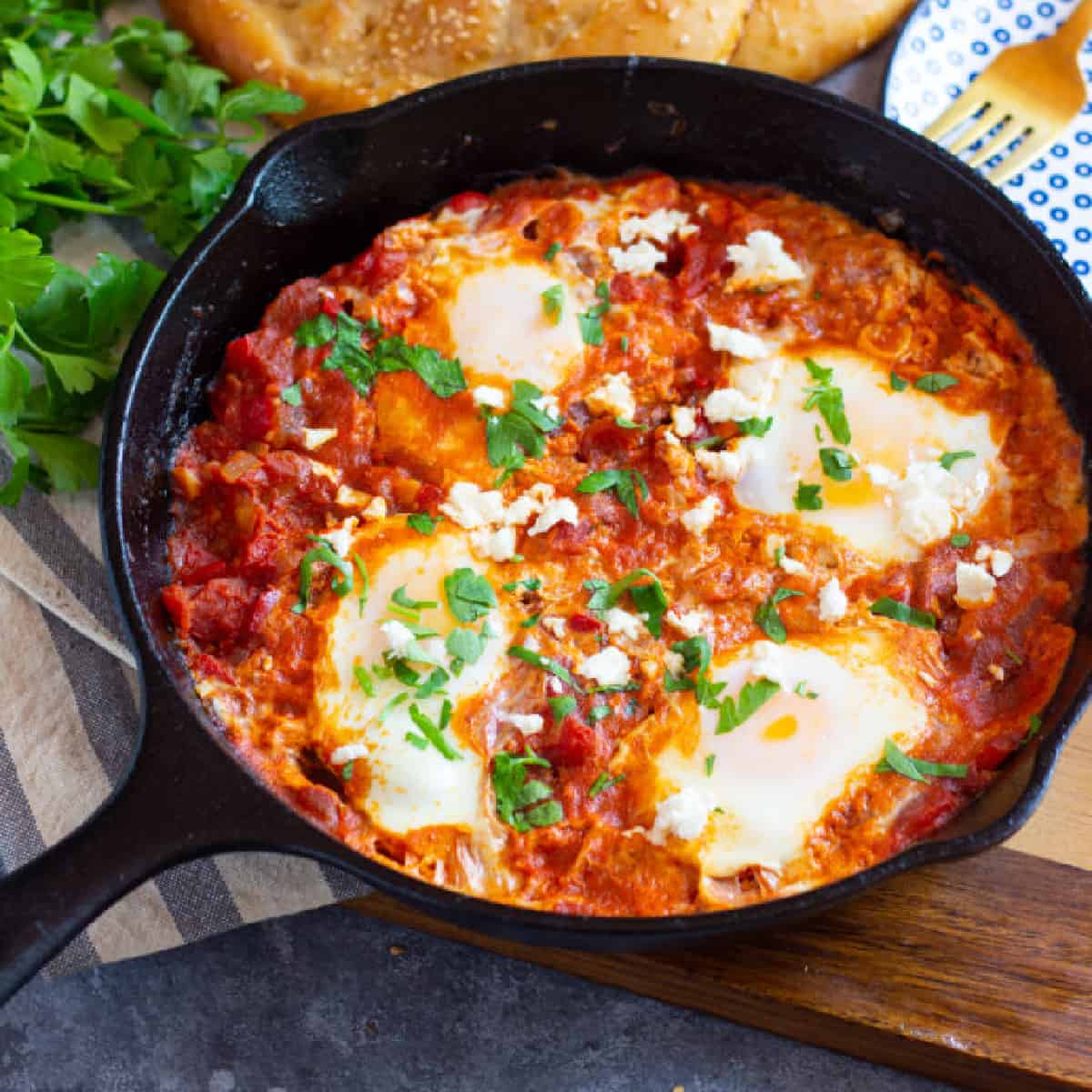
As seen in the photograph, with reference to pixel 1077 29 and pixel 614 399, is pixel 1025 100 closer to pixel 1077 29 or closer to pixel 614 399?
pixel 1077 29

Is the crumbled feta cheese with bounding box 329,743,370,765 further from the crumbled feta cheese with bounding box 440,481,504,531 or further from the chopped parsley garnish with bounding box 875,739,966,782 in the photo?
the chopped parsley garnish with bounding box 875,739,966,782

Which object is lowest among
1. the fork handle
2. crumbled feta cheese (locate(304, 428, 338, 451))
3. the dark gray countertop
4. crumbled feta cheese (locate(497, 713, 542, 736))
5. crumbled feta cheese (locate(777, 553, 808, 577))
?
the dark gray countertop

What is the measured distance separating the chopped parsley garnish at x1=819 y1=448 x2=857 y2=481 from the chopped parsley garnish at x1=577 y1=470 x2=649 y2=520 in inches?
18.6

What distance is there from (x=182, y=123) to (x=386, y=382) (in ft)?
4.30

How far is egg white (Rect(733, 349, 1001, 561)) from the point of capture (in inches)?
138

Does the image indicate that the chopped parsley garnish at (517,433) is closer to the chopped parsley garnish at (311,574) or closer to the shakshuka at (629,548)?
the shakshuka at (629,548)

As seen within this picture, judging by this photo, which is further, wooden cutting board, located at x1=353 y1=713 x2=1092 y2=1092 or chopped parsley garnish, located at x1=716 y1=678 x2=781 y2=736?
wooden cutting board, located at x1=353 y1=713 x2=1092 y2=1092

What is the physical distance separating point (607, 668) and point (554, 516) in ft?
1.38

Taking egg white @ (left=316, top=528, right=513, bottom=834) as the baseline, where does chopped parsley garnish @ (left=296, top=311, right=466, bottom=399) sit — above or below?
above

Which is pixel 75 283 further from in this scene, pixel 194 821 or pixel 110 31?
pixel 194 821

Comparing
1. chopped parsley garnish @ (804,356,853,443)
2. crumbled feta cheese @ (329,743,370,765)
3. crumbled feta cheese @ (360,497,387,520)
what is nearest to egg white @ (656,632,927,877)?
chopped parsley garnish @ (804,356,853,443)

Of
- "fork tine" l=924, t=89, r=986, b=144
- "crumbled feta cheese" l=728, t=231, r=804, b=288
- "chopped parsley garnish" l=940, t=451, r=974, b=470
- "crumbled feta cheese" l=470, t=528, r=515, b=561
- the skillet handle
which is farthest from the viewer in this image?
"fork tine" l=924, t=89, r=986, b=144

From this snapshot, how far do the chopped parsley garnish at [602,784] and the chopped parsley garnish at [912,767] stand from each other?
611 mm

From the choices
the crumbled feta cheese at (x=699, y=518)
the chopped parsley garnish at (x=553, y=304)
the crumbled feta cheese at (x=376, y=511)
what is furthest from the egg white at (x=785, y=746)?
the chopped parsley garnish at (x=553, y=304)
